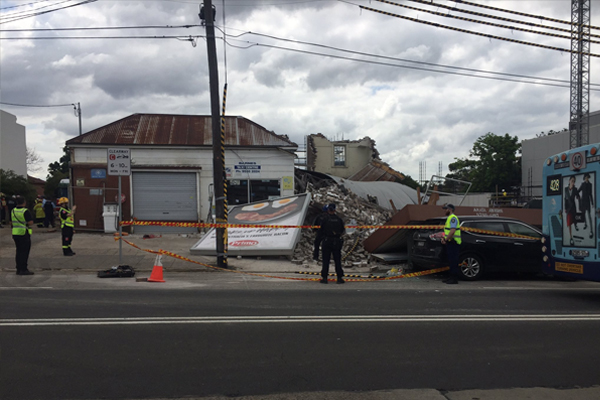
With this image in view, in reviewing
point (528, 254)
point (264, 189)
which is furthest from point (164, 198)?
point (528, 254)

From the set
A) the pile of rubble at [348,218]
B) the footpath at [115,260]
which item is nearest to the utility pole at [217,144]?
the footpath at [115,260]

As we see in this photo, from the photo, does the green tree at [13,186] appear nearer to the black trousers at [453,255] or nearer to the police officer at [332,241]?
the police officer at [332,241]

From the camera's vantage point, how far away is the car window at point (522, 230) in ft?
37.4

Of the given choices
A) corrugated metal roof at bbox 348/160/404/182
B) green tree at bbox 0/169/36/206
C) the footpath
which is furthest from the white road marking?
green tree at bbox 0/169/36/206

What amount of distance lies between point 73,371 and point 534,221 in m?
14.1

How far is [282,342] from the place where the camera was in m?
5.74

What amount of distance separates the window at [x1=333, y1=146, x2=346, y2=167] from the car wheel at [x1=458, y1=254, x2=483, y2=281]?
3797cm

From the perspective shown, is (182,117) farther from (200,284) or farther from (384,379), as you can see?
(384,379)

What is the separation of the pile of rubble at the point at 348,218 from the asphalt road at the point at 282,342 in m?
5.24

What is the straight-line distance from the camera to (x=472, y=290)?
9.70 metres

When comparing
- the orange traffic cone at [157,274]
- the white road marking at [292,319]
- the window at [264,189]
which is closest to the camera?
the white road marking at [292,319]

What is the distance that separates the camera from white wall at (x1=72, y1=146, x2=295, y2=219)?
1997cm

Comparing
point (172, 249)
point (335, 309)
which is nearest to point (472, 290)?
Result: point (335, 309)

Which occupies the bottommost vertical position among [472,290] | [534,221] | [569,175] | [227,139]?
[472,290]
